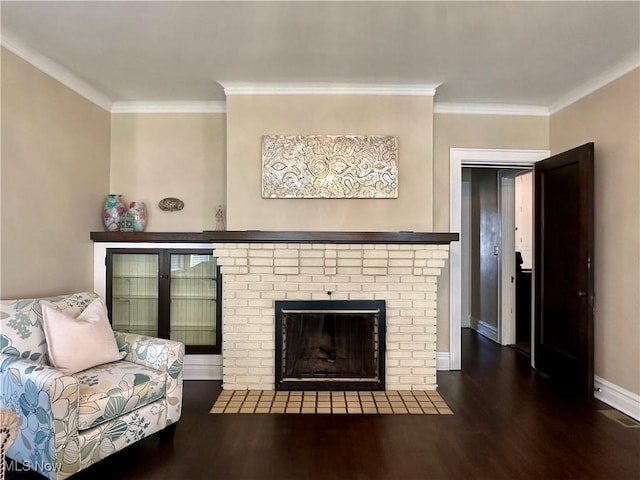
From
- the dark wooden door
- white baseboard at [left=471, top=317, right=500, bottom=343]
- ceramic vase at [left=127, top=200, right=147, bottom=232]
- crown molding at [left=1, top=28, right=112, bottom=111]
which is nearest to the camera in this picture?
crown molding at [left=1, top=28, right=112, bottom=111]

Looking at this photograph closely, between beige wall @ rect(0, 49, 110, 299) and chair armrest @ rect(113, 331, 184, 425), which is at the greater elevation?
beige wall @ rect(0, 49, 110, 299)

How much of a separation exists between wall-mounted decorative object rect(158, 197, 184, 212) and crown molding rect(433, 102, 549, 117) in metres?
2.61

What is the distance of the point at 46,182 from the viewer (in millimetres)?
3029

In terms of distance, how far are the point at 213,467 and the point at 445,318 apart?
8.14 feet

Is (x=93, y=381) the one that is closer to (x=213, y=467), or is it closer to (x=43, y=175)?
(x=213, y=467)

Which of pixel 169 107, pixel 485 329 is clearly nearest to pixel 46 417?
pixel 169 107

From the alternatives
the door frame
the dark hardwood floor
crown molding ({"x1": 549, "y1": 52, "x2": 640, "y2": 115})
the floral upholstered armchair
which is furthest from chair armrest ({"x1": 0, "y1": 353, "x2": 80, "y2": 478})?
crown molding ({"x1": 549, "y1": 52, "x2": 640, "y2": 115})

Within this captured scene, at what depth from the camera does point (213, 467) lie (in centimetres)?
221

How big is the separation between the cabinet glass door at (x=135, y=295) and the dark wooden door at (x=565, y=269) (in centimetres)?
358

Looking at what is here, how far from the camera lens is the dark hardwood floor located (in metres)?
2.16

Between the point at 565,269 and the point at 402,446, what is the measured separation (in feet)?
7.04

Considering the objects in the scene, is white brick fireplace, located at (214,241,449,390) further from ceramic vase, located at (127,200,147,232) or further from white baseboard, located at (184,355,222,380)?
ceramic vase, located at (127,200,147,232)

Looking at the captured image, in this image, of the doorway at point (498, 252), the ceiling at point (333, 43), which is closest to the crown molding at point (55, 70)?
the ceiling at point (333, 43)

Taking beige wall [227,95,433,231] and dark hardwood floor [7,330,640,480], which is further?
beige wall [227,95,433,231]
